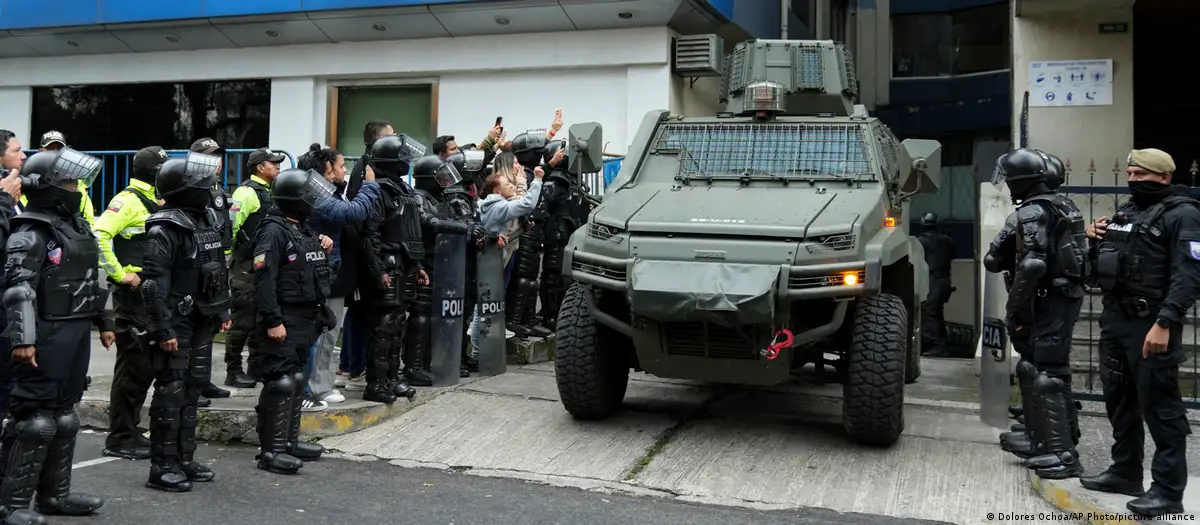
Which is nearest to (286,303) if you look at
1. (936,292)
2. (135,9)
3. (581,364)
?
(581,364)

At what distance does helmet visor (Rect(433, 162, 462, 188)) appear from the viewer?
7.52 m

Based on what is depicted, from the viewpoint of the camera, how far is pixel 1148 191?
500cm

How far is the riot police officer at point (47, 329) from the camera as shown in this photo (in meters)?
4.41

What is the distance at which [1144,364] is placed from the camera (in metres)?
4.80

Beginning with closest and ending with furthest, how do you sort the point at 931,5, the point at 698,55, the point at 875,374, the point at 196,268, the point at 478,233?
the point at 196,268 < the point at 875,374 < the point at 478,233 < the point at 698,55 < the point at 931,5

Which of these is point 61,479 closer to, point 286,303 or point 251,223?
point 286,303

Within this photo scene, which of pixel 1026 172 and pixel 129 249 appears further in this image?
pixel 129 249

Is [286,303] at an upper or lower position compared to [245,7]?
lower

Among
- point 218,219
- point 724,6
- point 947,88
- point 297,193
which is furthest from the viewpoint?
point 947,88

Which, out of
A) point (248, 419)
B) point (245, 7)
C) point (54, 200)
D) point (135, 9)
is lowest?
point (248, 419)

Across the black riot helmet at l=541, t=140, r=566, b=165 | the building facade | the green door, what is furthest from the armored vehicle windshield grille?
the green door

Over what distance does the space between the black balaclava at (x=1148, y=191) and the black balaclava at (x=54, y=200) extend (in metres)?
5.09

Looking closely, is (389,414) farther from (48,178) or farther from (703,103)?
(703,103)

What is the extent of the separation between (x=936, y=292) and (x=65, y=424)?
1087 cm
